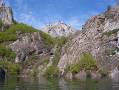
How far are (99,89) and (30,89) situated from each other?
1621 centimetres

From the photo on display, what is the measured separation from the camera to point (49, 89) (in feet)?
293

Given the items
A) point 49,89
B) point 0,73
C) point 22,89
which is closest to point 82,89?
point 49,89

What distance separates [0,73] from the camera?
18712cm

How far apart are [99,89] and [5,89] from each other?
21931 millimetres

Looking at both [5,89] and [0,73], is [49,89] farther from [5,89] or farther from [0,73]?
[0,73]

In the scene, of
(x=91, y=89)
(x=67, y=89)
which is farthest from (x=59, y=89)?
(x=91, y=89)

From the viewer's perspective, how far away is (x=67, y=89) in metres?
90.1

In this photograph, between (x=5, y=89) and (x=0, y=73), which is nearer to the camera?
(x=5, y=89)

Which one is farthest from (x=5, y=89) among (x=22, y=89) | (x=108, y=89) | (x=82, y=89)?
(x=108, y=89)

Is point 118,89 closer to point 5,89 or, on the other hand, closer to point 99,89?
point 99,89

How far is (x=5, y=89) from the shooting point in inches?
3450

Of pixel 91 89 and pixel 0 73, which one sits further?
pixel 0 73

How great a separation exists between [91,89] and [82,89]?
89.3 inches

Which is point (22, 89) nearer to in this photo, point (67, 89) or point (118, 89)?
point (67, 89)
